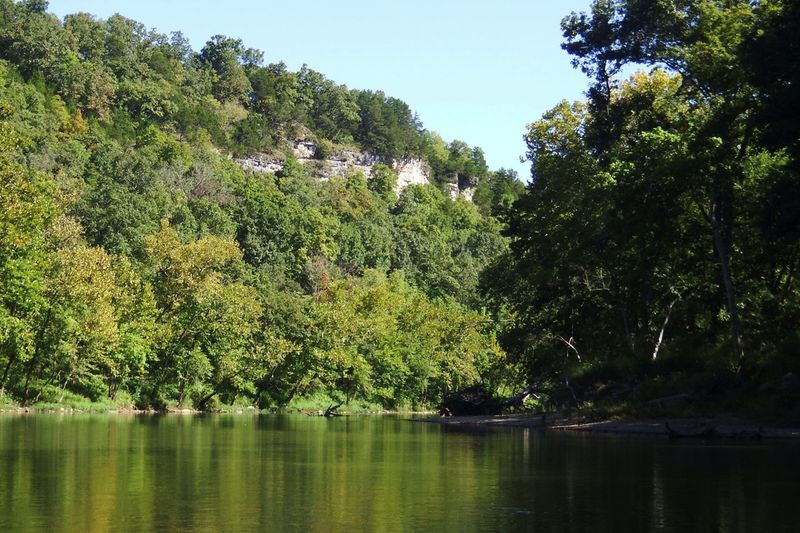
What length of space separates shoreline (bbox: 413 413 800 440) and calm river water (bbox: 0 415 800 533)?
2193 mm

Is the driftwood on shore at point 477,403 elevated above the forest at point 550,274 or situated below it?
below

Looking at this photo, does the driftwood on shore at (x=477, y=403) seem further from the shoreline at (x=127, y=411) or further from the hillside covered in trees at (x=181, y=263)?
the shoreline at (x=127, y=411)

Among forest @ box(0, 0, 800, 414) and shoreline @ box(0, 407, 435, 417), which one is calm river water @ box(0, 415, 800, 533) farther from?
shoreline @ box(0, 407, 435, 417)

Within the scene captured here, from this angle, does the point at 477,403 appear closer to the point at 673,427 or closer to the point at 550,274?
the point at 550,274

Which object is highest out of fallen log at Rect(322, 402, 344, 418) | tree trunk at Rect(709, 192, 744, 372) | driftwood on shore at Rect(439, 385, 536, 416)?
tree trunk at Rect(709, 192, 744, 372)

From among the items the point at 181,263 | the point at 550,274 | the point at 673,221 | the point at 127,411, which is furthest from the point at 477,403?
the point at 181,263

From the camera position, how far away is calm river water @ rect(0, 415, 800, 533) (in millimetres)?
15844

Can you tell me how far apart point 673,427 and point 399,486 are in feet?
63.5

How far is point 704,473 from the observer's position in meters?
22.8

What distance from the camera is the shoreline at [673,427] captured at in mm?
34250

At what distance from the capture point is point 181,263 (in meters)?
80.7

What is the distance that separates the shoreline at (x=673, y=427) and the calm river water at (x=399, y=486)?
2.19m

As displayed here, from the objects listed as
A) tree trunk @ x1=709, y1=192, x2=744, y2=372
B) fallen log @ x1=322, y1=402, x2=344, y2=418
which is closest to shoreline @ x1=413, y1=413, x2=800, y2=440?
tree trunk @ x1=709, y1=192, x2=744, y2=372

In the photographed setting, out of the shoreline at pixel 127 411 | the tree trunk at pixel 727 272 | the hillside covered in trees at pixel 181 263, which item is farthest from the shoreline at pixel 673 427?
the shoreline at pixel 127 411
